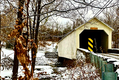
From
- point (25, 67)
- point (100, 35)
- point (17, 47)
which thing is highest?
point (100, 35)

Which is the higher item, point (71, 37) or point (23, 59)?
point (71, 37)

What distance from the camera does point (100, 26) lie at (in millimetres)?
11297

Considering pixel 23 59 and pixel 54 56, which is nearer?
pixel 23 59

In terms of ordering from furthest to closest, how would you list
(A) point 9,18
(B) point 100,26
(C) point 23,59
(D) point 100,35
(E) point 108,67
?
(D) point 100,35
(B) point 100,26
(A) point 9,18
(E) point 108,67
(C) point 23,59

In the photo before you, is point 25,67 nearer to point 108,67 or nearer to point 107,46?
point 108,67

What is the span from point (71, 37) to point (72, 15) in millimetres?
5699

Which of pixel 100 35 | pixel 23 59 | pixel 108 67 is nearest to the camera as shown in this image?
pixel 23 59

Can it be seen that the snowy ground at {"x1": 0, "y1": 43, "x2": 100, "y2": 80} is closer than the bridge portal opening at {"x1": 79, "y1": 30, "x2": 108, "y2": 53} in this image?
Yes

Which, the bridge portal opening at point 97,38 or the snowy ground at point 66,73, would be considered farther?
the bridge portal opening at point 97,38

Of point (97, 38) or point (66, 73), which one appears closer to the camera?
point (66, 73)

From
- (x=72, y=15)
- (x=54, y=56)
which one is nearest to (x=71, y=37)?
(x=72, y=15)

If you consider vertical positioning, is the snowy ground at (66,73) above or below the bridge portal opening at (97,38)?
below

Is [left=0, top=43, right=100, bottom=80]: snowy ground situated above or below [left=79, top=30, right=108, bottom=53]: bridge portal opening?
below

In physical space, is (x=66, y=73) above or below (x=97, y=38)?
below
